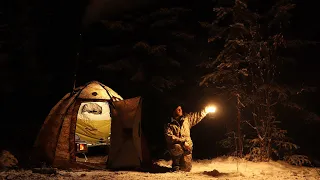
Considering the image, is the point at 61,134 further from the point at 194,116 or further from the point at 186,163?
the point at 194,116

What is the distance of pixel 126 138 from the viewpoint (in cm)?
954

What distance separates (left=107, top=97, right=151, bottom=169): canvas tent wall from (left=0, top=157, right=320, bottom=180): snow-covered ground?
1.61 feet

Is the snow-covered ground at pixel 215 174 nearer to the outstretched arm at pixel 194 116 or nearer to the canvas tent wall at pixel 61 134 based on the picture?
the canvas tent wall at pixel 61 134

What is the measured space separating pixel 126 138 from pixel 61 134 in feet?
5.63

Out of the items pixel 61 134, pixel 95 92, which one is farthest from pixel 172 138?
pixel 61 134

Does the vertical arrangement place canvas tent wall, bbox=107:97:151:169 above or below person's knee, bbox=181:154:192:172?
above

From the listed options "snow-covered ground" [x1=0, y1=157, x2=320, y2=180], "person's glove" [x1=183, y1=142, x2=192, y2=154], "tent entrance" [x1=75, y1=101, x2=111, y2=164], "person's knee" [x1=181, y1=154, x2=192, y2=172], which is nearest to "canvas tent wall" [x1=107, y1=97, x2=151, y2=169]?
"snow-covered ground" [x1=0, y1=157, x2=320, y2=180]

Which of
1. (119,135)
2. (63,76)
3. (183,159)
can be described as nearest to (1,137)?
(63,76)

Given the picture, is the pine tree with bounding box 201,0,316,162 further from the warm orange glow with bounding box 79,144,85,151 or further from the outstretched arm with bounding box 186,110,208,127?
the warm orange glow with bounding box 79,144,85,151

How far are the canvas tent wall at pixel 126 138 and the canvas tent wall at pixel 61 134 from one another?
0.60 meters

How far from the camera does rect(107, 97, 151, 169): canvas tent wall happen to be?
938cm

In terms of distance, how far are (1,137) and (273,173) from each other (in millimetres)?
10958

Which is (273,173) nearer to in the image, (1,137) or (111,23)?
(111,23)

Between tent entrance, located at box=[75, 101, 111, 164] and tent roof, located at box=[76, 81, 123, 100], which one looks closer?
tent roof, located at box=[76, 81, 123, 100]
